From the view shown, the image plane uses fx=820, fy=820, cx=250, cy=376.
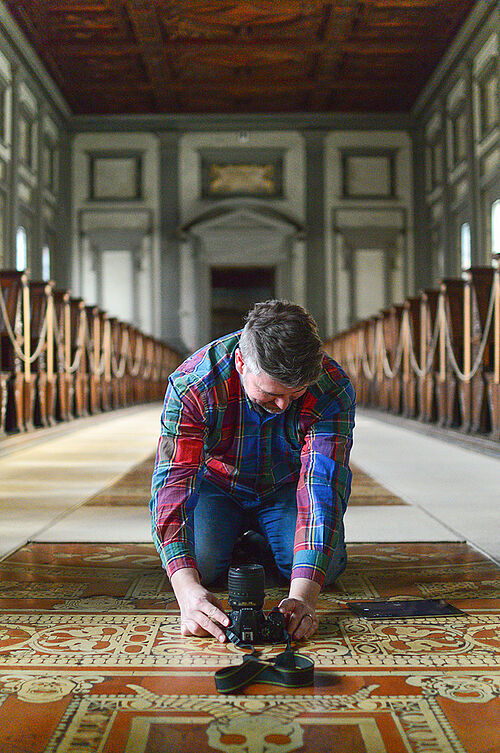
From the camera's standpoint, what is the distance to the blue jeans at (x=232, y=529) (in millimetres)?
2238

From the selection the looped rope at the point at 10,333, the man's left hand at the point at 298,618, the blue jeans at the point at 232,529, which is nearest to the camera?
the man's left hand at the point at 298,618

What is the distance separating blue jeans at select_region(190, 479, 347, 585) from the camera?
7.34 feet

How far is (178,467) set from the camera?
6.47ft

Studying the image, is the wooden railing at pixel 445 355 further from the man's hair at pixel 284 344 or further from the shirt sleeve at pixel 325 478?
the man's hair at pixel 284 344

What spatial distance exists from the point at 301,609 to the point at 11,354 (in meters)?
4.85

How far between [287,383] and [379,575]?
94cm

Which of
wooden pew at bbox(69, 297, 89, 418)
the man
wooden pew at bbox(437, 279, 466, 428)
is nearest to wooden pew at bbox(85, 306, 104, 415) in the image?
wooden pew at bbox(69, 297, 89, 418)

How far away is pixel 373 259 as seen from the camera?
1769cm

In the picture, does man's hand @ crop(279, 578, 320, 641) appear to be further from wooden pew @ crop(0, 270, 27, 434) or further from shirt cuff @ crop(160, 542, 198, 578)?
wooden pew @ crop(0, 270, 27, 434)

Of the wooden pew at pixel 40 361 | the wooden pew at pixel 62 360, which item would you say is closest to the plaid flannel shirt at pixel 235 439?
the wooden pew at pixel 40 361

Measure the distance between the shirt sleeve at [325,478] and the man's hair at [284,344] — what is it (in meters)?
0.33

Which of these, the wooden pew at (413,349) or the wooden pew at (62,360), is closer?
the wooden pew at (62,360)

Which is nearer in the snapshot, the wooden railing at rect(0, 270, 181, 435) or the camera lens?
the camera lens

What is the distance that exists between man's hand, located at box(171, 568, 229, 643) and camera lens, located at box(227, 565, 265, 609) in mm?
48
